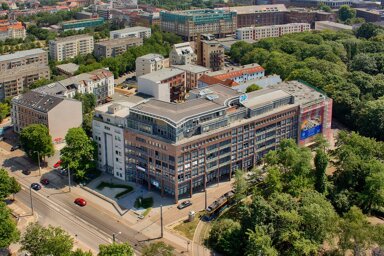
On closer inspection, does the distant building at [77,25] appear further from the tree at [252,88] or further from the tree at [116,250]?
the tree at [116,250]

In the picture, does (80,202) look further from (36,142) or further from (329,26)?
(329,26)

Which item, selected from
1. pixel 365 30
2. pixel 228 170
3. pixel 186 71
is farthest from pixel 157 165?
pixel 365 30

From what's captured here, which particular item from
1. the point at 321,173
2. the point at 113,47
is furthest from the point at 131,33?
the point at 321,173

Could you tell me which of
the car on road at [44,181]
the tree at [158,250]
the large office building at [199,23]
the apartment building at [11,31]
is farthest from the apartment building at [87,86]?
the apartment building at [11,31]

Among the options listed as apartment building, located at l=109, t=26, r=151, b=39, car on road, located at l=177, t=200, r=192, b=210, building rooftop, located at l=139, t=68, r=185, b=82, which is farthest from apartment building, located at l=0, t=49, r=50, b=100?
car on road, located at l=177, t=200, r=192, b=210

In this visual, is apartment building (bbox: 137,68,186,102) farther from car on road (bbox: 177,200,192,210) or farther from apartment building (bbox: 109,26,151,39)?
apartment building (bbox: 109,26,151,39)

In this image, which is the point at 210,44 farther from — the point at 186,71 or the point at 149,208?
the point at 149,208
